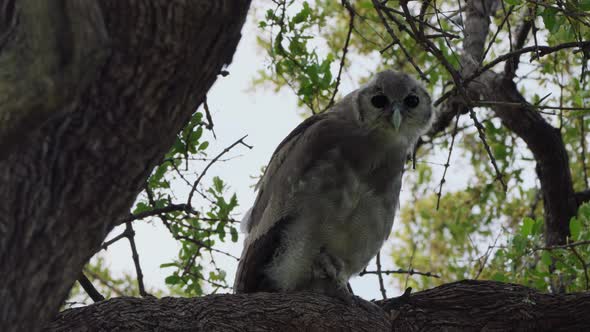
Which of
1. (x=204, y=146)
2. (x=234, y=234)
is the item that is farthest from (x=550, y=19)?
(x=234, y=234)

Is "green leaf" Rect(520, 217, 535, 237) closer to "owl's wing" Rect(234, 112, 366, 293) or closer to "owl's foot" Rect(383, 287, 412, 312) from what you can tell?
"owl's wing" Rect(234, 112, 366, 293)

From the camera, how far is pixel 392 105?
499cm

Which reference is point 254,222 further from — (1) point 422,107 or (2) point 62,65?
(2) point 62,65

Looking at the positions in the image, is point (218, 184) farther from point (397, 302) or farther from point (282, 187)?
point (397, 302)

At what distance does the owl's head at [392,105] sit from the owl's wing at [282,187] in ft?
0.43

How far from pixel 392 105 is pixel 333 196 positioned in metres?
0.79

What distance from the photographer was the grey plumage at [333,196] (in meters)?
4.61

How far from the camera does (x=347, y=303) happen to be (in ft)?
13.1

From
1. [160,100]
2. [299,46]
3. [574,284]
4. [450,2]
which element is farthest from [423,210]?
[160,100]

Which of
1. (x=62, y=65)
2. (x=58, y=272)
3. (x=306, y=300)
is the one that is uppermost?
(x=306, y=300)

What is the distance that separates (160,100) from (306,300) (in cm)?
177

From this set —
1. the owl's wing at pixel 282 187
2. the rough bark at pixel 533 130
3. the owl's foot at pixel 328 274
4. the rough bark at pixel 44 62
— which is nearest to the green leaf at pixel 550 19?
the owl's wing at pixel 282 187

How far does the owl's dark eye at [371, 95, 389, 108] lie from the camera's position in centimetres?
501

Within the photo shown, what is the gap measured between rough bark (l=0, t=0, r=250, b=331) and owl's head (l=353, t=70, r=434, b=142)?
106 inches
